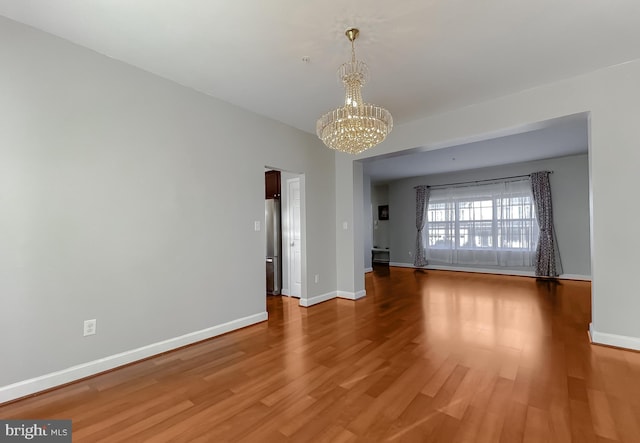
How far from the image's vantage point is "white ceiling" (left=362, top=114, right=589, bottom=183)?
179 inches

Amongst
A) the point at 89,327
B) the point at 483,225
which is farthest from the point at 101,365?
the point at 483,225

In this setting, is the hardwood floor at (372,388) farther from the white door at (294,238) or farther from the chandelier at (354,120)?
the chandelier at (354,120)

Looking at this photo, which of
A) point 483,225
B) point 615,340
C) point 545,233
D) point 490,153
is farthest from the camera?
point 483,225

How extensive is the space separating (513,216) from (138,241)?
7452 millimetres

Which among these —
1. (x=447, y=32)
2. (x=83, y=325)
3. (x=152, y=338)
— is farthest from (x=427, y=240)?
(x=83, y=325)

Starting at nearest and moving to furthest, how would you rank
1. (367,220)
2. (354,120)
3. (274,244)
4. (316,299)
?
(354,120)
(316,299)
(274,244)
(367,220)

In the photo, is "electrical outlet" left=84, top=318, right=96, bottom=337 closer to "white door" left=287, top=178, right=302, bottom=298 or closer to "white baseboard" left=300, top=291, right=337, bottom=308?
"white baseboard" left=300, top=291, right=337, bottom=308

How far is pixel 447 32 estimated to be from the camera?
7.12 feet

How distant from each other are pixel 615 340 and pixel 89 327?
468 centimetres

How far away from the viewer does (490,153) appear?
5652 millimetres

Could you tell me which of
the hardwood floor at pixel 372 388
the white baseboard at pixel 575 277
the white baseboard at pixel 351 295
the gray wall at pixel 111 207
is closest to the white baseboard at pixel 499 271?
the white baseboard at pixel 575 277

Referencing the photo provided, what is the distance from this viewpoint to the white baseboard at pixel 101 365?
77.3 inches

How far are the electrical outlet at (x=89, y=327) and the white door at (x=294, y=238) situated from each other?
2.79 m

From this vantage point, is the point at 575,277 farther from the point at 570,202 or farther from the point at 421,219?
the point at 421,219
